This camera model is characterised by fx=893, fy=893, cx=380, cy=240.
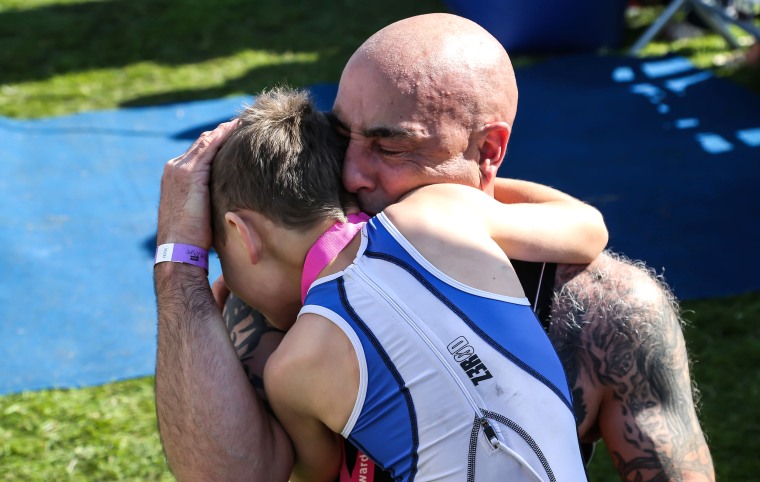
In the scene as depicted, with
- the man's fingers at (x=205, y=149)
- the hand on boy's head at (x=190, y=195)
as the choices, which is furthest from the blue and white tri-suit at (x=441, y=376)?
the man's fingers at (x=205, y=149)

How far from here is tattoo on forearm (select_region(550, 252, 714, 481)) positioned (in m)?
2.18

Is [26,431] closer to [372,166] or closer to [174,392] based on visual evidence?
[174,392]

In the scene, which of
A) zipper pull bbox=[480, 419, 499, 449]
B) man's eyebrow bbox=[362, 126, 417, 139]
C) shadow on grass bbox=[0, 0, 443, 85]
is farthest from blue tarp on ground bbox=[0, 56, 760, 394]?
zipper pull bbox=[480, 419, 499, 449]

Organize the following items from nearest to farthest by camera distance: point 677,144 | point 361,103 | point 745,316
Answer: point 361,103 → point 745,316 → point 677,144

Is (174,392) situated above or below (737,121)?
above

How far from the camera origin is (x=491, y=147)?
204cm

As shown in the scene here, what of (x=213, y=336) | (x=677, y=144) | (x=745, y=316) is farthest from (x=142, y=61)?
(x=213, y=336)

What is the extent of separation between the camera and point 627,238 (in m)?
4.91

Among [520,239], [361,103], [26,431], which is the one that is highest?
[361,103]

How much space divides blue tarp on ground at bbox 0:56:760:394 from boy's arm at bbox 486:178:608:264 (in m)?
2.47

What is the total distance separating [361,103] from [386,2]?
7.39m

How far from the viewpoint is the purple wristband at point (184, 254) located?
2.13 m

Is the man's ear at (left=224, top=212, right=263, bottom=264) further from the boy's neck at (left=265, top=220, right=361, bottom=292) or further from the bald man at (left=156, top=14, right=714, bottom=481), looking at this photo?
the bald man at (left=156, top=14, right=714, bottom=481)

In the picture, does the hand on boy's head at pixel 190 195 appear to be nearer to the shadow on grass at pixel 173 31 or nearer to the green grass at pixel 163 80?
the green grass at pixel 163 80
